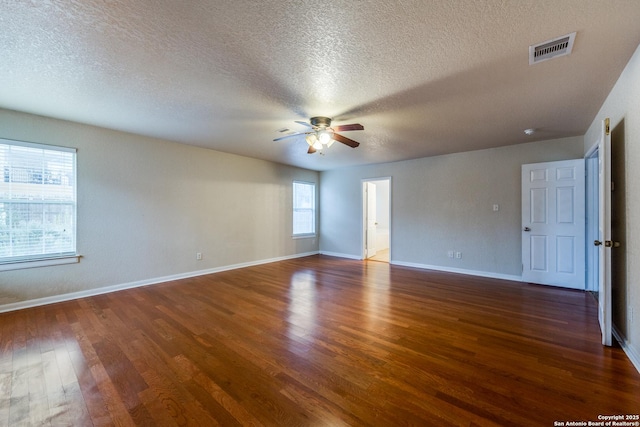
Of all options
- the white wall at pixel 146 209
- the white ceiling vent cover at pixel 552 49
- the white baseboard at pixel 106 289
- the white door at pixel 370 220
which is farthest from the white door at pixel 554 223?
the white baseboard at pixel 106 289

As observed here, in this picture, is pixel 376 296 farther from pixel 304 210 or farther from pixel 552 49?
pixel 304 210

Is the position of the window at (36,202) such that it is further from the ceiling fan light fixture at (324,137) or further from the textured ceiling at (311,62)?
the ceiling fan light fixture at (324,137)

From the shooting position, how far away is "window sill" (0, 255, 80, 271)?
330 cm

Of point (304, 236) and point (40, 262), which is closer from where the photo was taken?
point (40, 262)

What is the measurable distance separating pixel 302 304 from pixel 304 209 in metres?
4.14

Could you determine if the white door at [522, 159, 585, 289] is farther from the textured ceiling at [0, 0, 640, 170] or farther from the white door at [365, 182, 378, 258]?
the white door at [365, 182, 378, 258]

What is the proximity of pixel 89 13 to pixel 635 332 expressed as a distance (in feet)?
15.1

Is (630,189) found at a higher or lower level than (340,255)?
higher

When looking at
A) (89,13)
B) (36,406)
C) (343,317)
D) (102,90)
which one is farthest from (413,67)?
(36,406)

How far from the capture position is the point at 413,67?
7.28 ft

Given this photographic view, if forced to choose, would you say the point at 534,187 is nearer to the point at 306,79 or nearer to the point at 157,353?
the point at 306,79

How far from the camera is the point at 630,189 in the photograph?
87.0 inches

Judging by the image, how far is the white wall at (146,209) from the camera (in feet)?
11.8

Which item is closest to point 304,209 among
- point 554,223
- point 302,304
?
point 302,304
